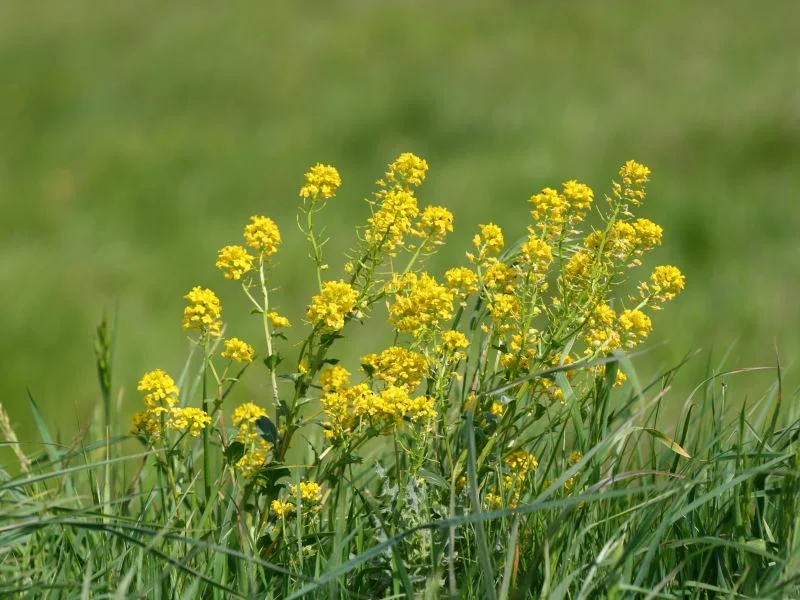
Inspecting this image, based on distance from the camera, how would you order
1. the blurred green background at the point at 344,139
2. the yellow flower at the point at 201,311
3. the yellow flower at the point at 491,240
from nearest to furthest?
1. the yellow flower at the point at 201,311
2. the yellow flower at the point at 491,240
3. the blurred green background at the point at 344,139

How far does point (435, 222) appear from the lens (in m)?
1.97

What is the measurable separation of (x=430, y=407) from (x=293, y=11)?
997cm

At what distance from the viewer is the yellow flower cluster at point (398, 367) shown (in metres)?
1.89

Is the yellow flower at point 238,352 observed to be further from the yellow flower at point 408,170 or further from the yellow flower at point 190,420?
the yellow flower at point 408,170

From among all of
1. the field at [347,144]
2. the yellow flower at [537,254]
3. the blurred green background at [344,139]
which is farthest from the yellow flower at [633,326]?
the blurred green background at [344,139]

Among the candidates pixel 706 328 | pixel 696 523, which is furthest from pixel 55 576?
pixel 706 328

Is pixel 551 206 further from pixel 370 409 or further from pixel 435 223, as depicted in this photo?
pixel 370 409

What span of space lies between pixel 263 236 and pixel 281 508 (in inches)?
18.7

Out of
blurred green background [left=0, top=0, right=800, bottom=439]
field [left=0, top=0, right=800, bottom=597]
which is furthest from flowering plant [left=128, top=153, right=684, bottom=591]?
blurred green background [left=0, top=0, right=800, bottom=439]

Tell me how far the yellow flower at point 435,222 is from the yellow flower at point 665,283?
358 mm

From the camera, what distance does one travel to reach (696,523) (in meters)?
1.94

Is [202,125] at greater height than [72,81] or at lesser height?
lesser

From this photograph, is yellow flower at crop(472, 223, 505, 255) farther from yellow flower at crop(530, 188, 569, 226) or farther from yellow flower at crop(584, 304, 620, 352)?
yellow flower at crop(584, 304, 620, 352)

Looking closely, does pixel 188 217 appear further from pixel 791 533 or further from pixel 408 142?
pixel 791 533
